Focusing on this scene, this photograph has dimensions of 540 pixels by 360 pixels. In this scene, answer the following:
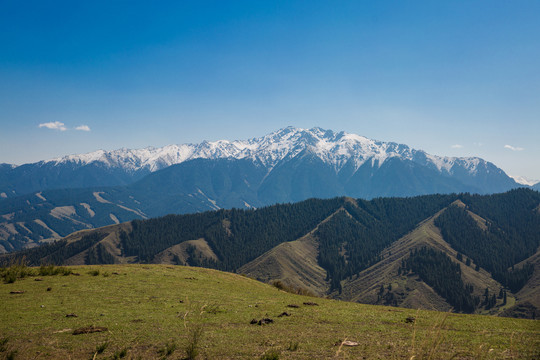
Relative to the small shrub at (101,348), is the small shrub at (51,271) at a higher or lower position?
lower

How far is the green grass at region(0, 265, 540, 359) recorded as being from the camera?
13297mm

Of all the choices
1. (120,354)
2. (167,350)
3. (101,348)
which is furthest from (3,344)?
(167,350)

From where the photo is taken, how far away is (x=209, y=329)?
55.6 ft

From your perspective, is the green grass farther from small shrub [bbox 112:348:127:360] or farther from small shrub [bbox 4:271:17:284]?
small shrub [bbox 4:271:17:284]

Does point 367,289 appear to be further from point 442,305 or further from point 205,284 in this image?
point 205,284

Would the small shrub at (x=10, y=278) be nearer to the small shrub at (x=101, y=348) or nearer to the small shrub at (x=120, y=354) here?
the small shrub at (x=101, y=348)

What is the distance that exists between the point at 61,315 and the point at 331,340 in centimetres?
1610

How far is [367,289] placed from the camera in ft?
598

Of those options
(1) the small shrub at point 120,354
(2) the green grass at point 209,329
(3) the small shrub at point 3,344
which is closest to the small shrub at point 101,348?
(2) the green grass at point 209,329

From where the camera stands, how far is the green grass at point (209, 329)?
1330cm

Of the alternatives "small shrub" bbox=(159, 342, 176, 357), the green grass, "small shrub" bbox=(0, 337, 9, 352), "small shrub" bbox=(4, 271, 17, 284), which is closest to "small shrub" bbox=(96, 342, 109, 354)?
the green grass

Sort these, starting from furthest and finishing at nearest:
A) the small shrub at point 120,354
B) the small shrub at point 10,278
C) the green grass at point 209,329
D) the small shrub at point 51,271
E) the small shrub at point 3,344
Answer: the small shrub at point 51,271, the small shrub at point 10,278, the green grass at point 209,329, the small shrub at point 3,344, the small shrub at point 120,354

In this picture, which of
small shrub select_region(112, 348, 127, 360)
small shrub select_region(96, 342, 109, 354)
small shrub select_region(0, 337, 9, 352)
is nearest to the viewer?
small shrub select_region(112, 348, 127, 360)

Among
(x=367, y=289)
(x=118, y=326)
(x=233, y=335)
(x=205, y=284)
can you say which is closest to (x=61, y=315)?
(x=118, y=326)
